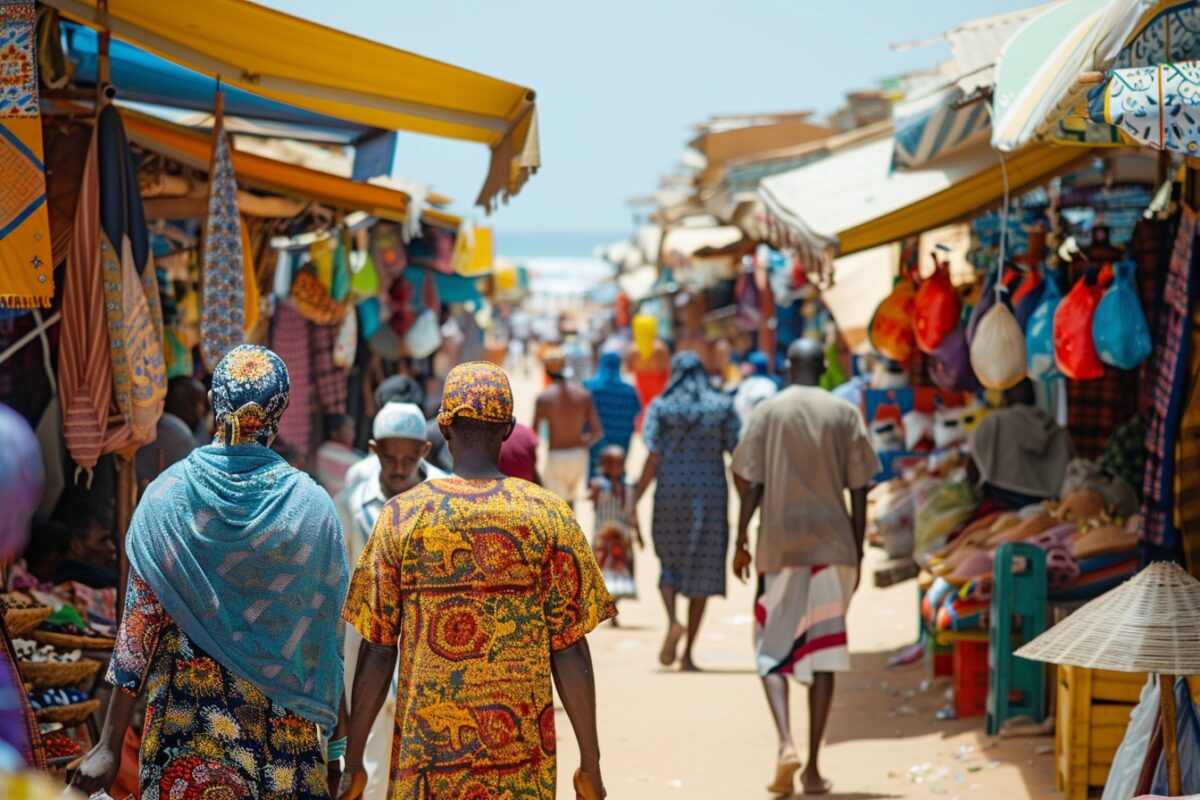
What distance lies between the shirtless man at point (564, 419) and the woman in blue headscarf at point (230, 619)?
7689 mm

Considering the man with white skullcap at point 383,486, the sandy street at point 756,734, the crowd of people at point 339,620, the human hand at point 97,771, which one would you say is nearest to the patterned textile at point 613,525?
the sandy street at point 756,734

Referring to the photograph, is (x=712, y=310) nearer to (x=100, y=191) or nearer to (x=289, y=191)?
(x=289, y=191)

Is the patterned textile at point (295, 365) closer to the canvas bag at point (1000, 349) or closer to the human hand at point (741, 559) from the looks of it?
the human hand at point (741, 559)

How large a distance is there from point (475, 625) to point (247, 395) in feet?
2.67

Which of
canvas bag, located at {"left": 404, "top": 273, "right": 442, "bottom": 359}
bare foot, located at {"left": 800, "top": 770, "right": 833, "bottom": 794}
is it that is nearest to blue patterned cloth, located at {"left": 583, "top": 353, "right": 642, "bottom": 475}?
canvas bag, located at {"left": 404, "top": 273, "right": 442, "bottom": 359}

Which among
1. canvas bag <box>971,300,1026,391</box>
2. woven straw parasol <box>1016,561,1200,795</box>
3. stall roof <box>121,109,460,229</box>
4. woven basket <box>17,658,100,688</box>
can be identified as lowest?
woven basket <box>17,658,100,688</box>

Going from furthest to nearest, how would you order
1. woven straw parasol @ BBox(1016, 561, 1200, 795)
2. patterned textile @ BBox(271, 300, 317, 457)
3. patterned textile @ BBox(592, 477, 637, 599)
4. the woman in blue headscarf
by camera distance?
patterned textile @ BBox(592, 477, 637, 599) → patterned textile @ BBox(271, 300, 317, 457) → woven straw parasol @ BBox(1016, 561, 1200, 795) → the woman in blue headscarf

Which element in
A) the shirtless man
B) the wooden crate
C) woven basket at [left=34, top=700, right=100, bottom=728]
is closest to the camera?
woven basket at [left=34, top=700, right=100, bottom=728]

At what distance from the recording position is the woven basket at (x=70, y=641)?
19.1 feet

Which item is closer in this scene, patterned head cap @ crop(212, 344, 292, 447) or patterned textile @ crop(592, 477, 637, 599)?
patterned head cap @ crop(212, 344, 292, 447)

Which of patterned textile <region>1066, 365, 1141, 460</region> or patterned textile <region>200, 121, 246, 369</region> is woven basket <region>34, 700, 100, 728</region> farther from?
patterned textile <region>1066, 365, 1141, 460</region>

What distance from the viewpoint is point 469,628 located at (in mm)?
3938

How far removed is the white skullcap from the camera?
582cm

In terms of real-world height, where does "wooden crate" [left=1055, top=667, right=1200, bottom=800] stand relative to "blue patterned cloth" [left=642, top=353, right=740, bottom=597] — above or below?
below
